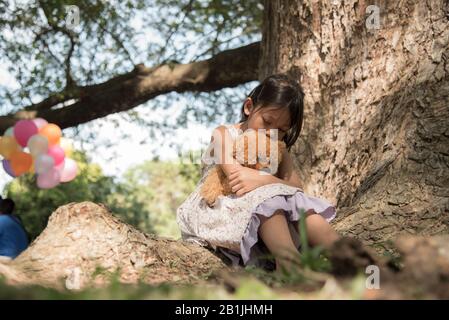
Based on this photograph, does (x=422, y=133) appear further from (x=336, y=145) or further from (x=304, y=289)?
(x=304, y=289)

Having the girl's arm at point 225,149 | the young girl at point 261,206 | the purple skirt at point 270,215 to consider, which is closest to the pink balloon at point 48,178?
the young girl at point 261,206

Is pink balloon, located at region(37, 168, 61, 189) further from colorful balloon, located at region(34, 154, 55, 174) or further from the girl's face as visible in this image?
the girl's face

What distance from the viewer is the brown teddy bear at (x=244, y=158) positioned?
10.5 ft

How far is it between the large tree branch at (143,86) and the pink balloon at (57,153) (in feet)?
9.10

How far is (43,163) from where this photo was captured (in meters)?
4.33

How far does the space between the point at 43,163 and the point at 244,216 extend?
1904 millimetres

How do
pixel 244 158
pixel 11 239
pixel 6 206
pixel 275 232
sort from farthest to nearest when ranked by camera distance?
pixel 6 206 → pixel 11 239 → pixel 244 158 → pixel 275 232

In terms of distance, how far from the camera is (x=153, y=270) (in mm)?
2504

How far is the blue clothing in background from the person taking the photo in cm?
536

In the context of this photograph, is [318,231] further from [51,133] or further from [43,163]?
[51,133]

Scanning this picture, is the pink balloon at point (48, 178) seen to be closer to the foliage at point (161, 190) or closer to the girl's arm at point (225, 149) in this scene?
the girl's arm at point (225, 149)

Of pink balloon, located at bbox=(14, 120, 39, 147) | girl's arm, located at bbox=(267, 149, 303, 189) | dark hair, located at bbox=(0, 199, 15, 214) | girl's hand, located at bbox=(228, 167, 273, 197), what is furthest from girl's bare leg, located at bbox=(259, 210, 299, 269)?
dark hair, located at bbox=(0, 199, 15, 214)

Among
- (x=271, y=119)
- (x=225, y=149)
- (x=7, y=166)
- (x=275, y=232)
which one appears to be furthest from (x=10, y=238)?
(x=275, y=232)
